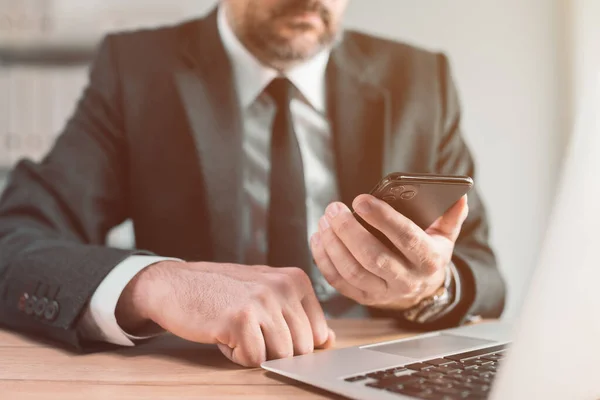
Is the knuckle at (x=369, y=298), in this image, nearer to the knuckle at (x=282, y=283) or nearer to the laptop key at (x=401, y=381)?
the knuckle at (x=282, y=283)

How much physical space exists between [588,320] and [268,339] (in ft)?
0.94

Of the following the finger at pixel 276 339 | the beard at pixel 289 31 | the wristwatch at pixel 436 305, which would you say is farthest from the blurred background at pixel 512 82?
the finger at pixel 276 339

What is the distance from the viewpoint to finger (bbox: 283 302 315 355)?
545mm

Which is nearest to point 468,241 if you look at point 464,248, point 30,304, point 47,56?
point 464,248

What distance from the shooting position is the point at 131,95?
3.71 ft

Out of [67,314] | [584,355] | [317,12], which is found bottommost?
[67,314]

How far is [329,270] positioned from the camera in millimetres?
644

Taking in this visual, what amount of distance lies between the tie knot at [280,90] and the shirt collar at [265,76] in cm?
1

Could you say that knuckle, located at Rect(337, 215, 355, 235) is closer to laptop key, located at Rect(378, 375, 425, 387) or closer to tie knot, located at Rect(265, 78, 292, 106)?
laptop key, located at Rect(378, 375, 425, 387)

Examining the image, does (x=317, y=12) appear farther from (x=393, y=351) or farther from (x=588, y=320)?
(x=588, y=320)

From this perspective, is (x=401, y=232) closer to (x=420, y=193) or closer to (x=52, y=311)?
(x=420, y=193)

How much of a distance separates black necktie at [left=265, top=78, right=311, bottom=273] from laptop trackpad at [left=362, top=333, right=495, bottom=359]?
435mm

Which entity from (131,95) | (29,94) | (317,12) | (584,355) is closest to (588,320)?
(584,355)

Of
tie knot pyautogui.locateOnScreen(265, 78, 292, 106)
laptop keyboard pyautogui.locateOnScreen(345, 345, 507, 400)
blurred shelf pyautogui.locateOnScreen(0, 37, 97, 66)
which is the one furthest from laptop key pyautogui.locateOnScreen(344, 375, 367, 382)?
blurred shelf pyautogui.locateOnScreen(0, 37, 97, 66)
